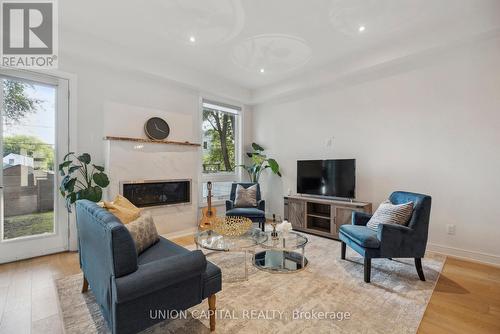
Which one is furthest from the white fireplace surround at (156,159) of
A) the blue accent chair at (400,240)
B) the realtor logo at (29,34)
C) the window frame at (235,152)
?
the blue accent chair at (400,240)

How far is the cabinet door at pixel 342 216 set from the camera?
368cm

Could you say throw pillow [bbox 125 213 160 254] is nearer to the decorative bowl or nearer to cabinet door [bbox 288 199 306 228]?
the decorative bowl

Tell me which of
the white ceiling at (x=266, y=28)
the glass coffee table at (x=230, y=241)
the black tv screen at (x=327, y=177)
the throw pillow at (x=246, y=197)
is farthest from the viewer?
the throw pillow at (x=246, y=197)

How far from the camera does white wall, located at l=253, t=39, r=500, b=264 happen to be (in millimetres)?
2959

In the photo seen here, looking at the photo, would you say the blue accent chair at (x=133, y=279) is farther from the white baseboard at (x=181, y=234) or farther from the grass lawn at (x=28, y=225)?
the white baseboard at (x=181, y=234)

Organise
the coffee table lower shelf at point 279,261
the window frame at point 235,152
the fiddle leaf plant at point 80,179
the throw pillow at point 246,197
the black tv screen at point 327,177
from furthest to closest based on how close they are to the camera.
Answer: the window frame at point 235,152
the throw pillow at point 246,197
the black tv screen at point 327,177
the fiddle leaf plant at point 80,179
the coffee table lower shelf at point 279,261

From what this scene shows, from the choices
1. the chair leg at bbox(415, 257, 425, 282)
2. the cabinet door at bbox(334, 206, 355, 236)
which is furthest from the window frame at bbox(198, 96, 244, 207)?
the chair leg at bbox(415, 257, 425, 282)

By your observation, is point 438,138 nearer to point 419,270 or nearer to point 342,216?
point 342,216

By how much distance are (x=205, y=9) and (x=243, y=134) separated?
3.17 meters

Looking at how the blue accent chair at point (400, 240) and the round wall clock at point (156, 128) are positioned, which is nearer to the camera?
the blue accent chair at point (400, 240)

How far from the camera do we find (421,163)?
343cm

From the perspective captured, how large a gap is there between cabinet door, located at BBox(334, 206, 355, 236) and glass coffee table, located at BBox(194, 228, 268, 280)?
1.49 meters

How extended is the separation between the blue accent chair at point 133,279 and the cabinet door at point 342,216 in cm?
258

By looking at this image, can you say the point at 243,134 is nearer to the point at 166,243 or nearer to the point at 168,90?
the point at 168,90
